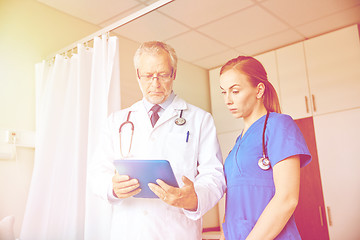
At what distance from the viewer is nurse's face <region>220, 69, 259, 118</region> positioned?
1.25 metres

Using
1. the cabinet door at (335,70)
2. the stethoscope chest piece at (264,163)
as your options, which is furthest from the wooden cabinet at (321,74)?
the stethoscope chest piece at (264,163)

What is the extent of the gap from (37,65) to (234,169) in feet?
6.60

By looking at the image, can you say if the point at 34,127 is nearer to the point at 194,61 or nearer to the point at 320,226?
the point at 194,61

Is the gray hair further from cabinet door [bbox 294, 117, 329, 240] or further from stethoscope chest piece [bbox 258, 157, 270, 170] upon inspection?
cabinet door [bbox 294, 117, 329, 240]

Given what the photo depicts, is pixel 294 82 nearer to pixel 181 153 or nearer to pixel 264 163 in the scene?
pixel 181 153

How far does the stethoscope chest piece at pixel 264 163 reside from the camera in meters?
1.10

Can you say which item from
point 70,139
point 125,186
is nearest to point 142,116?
point 125,186

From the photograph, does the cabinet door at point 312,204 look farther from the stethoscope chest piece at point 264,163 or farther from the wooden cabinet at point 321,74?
the stethoscope chest piece at point 264,163

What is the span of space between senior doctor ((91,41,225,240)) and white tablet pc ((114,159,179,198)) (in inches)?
2.1

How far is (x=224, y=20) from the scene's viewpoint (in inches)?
124

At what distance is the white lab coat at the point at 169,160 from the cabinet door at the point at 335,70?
2227 millimetres

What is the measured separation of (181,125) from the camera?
4.97 feet

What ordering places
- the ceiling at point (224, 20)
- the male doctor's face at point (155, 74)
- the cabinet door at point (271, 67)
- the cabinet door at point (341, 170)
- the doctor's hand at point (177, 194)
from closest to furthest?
the doctor's hand at point (177, 194)
the male doctor's face at point (155, 74)
the ceiling at point (224, 20)
the cabinet door at point (341, 170)
the cabinet door at point (271, 67)

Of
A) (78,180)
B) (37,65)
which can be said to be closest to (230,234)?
(78,180)
